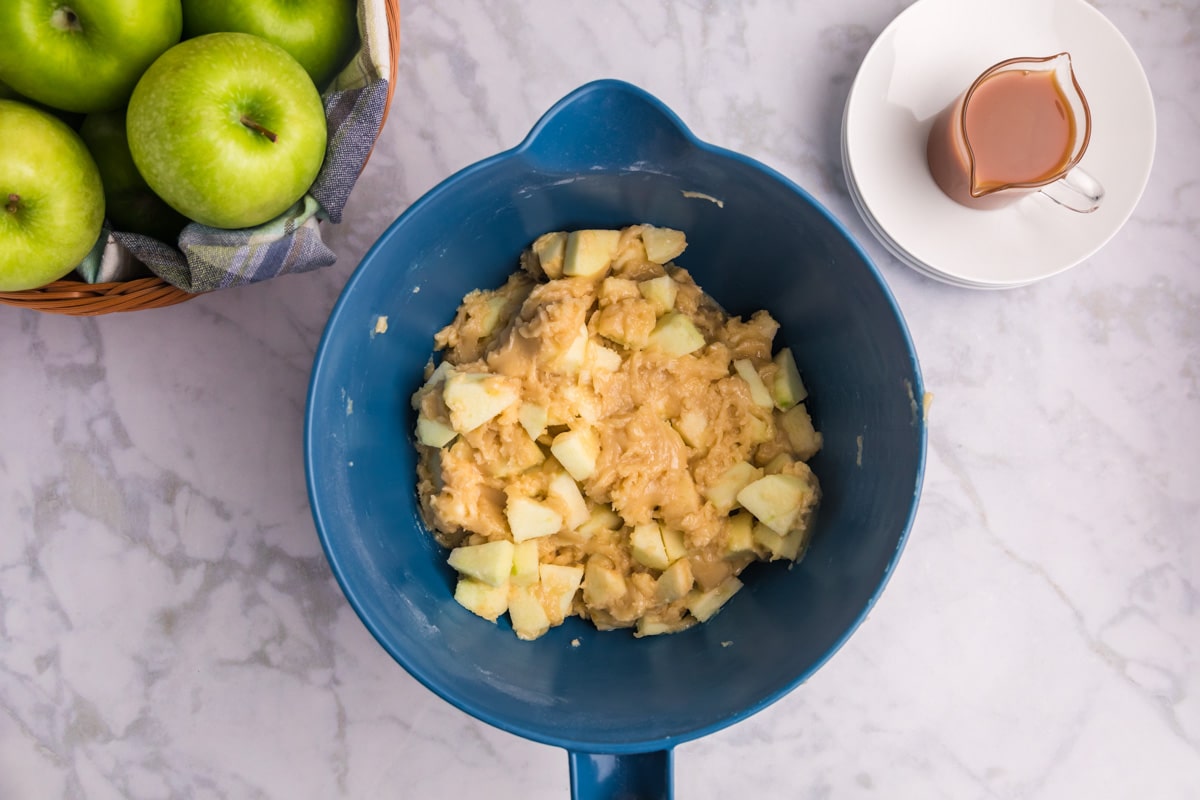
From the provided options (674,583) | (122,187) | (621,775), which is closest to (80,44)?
(122,187)

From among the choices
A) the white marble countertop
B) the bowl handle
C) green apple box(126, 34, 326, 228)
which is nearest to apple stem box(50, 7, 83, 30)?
green apple box(126, 34, 326, 228)

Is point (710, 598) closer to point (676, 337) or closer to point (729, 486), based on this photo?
point (729, 486)

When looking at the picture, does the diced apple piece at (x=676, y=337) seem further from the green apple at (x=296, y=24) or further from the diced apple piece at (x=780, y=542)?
the green apple at (x=296, y=24)

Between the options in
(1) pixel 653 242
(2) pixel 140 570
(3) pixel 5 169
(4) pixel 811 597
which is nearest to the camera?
(3) pixel 5 169

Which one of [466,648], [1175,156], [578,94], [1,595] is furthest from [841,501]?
[1,595]

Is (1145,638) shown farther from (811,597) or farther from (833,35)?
(833,35)

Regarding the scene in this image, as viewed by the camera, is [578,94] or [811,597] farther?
[811,597]

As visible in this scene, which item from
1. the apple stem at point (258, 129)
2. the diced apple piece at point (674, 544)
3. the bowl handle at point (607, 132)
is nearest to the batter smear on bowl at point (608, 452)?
the diced apple piece at point (674, 544)
